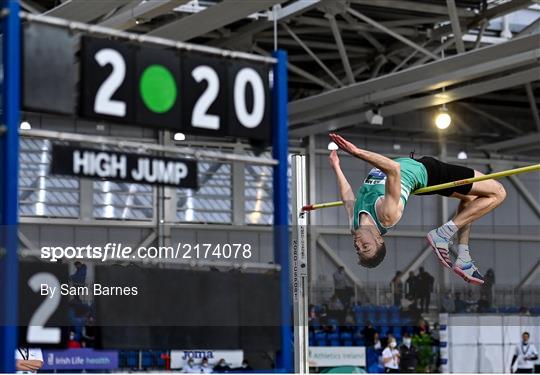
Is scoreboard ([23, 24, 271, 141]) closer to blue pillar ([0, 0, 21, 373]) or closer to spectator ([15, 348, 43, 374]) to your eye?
blue pillar ([0, 0, 21, 373])

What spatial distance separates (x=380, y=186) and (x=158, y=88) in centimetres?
487

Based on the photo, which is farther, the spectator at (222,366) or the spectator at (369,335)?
the spectator at (369,335)

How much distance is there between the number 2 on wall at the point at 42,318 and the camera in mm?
6566

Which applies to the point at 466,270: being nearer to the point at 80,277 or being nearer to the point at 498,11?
the point at 80,277

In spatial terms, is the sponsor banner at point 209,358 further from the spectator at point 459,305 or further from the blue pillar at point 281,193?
the blue pillar at point 281,193

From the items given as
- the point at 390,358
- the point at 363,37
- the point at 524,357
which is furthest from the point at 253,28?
the point at 524,357

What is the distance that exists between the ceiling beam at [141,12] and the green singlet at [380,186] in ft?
18.0

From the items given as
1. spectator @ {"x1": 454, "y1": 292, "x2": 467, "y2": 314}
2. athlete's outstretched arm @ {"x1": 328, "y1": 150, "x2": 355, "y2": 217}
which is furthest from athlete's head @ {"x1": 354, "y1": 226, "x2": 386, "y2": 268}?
spectator @ {"x1": 454, "y1": 292, "x2": 467, "y2": 314}

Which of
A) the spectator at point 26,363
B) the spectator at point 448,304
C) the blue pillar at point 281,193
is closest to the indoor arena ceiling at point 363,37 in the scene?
the spectator at point 448,304

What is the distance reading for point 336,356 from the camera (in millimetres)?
22953

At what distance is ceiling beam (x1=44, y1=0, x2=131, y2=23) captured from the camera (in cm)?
1586

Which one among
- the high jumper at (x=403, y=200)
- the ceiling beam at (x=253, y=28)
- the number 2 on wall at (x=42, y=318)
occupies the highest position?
the ceiling beam at (x=253, y=28)

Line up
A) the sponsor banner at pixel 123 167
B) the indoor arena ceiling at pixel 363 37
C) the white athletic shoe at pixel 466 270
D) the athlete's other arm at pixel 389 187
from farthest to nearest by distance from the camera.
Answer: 1. the indoor arena ceiling at pixel 363 37
2. the white athletic shoe at pixel 466 270
3. the athlete's other arm at pixel 389 187
4. the sponsor banner at pixel 123 167

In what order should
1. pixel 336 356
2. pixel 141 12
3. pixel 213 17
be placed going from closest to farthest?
pixel 141 12 < pixel 213 17 < pixel 336 356
